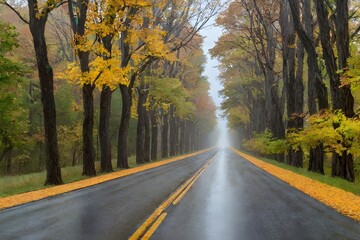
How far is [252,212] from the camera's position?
27.1ft

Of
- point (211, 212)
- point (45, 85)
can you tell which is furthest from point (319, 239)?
point (45, 85)

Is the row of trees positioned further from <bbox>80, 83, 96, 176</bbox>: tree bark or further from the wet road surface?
<bbox>80, 83, 96, 176</bbox>: tree bark

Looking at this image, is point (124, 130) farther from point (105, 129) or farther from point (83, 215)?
point (83, 215)

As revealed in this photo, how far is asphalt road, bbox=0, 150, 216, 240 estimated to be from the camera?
6316mm

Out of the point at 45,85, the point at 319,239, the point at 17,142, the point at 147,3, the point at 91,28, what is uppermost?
the point at 147,3

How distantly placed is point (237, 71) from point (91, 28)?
27.6 meters

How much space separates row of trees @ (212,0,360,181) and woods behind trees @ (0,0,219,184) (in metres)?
4.00

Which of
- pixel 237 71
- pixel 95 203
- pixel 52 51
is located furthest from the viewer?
pixel 237 71

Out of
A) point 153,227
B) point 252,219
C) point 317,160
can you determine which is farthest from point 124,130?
point 153,227

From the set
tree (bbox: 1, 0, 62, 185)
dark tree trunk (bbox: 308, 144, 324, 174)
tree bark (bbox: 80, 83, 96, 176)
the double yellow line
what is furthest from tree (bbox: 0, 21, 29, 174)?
dark tree trunk (bbox: 308, 144, 324, 174)

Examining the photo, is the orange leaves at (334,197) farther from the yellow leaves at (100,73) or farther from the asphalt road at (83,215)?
the yellow leaves at (100,73)

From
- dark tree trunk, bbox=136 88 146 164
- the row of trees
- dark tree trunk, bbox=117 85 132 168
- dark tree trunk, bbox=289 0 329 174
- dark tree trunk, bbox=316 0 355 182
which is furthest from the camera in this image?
dark tree trunk, bbox=136 88 146 164

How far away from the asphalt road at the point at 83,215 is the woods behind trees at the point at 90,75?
595 centimetres

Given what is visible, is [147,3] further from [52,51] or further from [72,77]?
[52,51]
